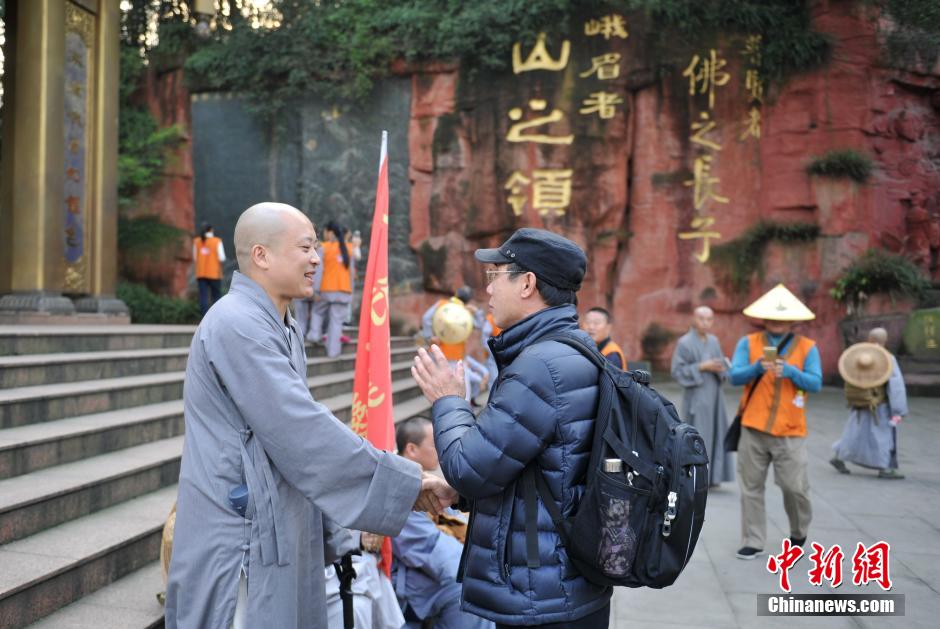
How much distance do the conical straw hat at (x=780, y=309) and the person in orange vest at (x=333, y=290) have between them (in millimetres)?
5487

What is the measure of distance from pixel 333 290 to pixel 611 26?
853 centimetres

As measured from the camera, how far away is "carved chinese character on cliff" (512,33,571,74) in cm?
1448

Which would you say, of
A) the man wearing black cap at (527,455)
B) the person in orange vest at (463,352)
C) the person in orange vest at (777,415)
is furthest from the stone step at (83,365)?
the person in orange vest at (777,415)

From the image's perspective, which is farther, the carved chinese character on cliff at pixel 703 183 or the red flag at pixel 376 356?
the carved chinese character on cliff at pixel 703 183

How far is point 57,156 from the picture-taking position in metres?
8.75

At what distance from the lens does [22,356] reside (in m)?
5.44

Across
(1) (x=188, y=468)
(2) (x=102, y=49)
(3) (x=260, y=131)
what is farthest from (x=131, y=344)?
(3) (x=260, y=131)

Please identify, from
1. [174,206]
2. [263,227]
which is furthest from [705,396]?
[174,206]

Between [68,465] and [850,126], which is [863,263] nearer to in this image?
[850,126]

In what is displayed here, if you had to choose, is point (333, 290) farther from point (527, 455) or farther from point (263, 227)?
point (527, 455)

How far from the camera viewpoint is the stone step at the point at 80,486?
11.2ft

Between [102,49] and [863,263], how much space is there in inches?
504

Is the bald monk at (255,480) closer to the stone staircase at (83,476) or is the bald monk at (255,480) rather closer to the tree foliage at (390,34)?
the stone staircase at (83,476)

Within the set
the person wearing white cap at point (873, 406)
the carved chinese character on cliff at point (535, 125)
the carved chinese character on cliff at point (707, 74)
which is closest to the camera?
the person wearing white cap at point (873, 406)
